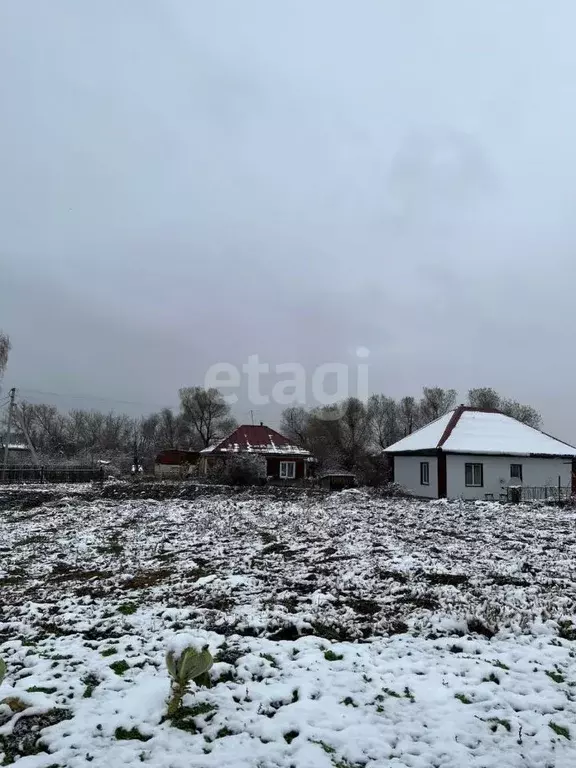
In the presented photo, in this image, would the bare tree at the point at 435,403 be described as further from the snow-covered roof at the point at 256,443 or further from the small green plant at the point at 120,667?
the small green plant at the point at 120,667

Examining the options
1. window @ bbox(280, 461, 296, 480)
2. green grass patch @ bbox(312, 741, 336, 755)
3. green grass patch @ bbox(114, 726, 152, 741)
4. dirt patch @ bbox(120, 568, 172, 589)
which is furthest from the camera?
window @ bbox(280, 461, 296, 480)

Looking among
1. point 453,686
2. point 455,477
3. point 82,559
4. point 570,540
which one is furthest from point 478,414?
point 453,686

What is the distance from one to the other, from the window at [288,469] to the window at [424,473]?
12.3 meters

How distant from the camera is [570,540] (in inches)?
456

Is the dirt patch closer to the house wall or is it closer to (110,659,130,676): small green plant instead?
(110,659,130,676): small green plant

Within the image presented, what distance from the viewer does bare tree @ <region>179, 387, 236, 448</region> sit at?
77.9 m

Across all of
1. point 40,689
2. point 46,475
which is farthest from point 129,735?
point 46,475

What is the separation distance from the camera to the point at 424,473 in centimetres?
2777

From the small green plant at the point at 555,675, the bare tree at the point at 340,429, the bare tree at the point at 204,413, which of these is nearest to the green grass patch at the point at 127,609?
the small green plant at the point at 555,675

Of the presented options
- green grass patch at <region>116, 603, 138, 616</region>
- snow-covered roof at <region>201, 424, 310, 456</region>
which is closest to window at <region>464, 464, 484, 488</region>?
snow-covered roof at <region>201, 424, 310, 456</region>

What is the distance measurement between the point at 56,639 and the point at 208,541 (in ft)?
19.9

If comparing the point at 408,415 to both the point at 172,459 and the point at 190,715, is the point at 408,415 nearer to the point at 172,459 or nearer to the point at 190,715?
the point at 172,459

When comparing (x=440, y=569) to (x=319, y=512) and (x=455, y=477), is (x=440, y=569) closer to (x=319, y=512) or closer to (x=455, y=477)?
(x=319, y=512)

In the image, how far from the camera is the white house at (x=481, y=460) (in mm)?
25781
